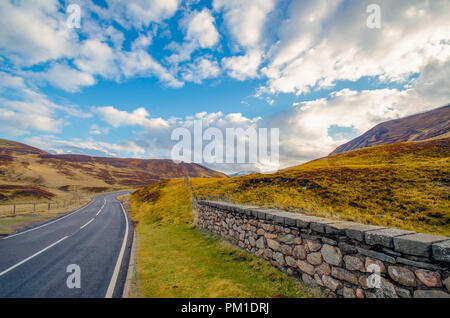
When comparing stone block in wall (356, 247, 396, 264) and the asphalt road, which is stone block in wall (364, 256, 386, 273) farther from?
the asphalt road

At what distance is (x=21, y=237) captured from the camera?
521 inches

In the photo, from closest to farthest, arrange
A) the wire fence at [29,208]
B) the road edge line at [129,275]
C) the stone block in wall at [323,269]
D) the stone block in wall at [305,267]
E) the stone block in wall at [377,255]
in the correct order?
the stone block in wall at [377,255] → the stone block in wall at [323,269] → the stone block in wall at [305,267] → the road edge line at [129,275] → the wire fence at [29,208]

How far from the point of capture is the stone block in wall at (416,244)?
3.25 m

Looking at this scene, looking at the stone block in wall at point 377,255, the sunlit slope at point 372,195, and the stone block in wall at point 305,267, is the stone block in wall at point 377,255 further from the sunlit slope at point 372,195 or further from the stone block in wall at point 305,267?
the sunlit slope at point 372,195

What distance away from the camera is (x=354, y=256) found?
4.46 m

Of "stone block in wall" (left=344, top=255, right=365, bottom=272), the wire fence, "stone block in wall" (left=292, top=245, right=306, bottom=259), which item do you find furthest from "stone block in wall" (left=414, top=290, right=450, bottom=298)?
the wire fence

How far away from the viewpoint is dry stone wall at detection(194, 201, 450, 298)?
3287mm

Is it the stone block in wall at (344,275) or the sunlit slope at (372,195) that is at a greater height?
the sunlit slope at (372,195)

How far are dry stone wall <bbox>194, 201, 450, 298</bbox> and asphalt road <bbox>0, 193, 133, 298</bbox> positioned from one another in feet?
17.4
